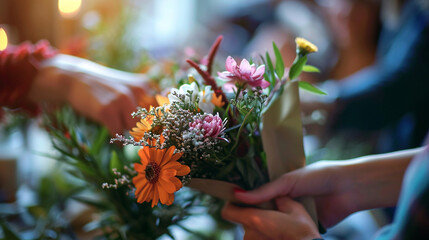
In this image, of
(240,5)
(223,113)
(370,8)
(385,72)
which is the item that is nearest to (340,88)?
(385,72)

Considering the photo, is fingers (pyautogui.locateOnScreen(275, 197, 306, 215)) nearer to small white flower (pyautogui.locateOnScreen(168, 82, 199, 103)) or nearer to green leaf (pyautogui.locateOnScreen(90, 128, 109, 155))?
small white flower (pyautogui.locateOnScreen(168, 82, 199, 103))

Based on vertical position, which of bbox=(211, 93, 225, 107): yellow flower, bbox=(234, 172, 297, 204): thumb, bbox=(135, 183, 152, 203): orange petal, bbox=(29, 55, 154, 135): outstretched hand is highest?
bbox=(29, 55, 154, 135): outstretched hand

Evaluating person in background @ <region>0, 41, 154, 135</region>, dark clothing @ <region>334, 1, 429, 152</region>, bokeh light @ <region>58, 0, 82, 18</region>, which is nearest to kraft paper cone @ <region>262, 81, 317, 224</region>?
person in background @ <region>0, 41, 154, 135</region>

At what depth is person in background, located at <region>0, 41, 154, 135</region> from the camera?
0.58 m

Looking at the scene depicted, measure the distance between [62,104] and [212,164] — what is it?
367 mm

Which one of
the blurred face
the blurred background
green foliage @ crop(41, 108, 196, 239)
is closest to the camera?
green foliage @ crop(41, 108, 196, 239)

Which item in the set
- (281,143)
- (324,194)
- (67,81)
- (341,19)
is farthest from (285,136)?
(341,19)

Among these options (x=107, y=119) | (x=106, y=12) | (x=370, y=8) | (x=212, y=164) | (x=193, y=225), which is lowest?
(x=193, y=225)

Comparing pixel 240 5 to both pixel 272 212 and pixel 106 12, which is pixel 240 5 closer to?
pixel 106 12

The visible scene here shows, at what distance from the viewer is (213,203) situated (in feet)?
1.83

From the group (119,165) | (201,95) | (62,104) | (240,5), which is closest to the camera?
(201,95)

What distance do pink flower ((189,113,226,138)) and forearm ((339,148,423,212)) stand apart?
0.72 ft

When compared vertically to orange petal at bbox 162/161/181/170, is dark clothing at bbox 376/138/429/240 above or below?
below

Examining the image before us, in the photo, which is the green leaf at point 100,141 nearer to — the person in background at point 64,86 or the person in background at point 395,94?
the person in background at point 64,86
